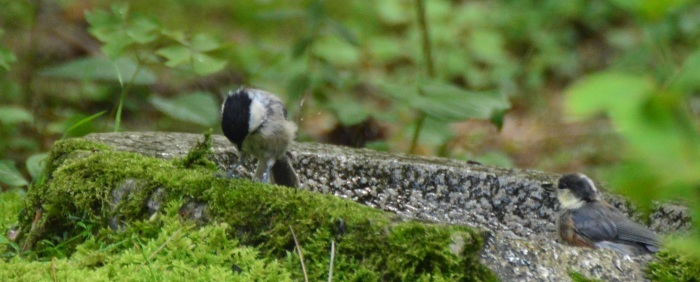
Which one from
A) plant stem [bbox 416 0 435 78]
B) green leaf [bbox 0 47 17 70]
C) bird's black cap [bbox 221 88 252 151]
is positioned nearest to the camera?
bird's black cap [bbox 221 88 252 151]

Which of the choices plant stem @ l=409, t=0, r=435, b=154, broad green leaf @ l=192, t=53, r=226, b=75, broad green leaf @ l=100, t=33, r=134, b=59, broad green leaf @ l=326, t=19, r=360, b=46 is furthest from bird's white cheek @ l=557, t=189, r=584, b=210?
broad green leaf @ l=100, t=33, r=134, b=59

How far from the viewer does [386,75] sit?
10078 millimetres

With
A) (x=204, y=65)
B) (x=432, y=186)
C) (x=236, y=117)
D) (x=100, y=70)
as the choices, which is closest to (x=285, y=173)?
(x=236, y=117)

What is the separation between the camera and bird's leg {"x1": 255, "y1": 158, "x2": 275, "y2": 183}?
153 inches

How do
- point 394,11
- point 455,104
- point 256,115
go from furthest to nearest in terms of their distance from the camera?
point 394,11, point 455,104, point 256,115

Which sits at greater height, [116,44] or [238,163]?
[116,44]

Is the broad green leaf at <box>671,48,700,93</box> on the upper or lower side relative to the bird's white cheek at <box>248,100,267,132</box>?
upper

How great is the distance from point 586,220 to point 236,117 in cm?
173

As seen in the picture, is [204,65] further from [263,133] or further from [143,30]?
[263,133]

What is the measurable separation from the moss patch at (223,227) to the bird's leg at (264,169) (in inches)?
20.0

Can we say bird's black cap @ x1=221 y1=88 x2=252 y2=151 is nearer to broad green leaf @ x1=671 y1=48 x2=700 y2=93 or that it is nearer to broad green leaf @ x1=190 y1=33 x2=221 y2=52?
broad green leaf @ x1=190 y1=33 x2=221 y2=52

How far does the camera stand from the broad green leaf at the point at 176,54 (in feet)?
14.3

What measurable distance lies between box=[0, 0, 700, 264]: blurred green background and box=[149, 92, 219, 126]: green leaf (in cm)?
1

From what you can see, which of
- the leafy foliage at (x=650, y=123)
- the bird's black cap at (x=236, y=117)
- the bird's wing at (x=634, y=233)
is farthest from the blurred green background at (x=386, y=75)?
the bird's black cap at (x=236, y=117)
